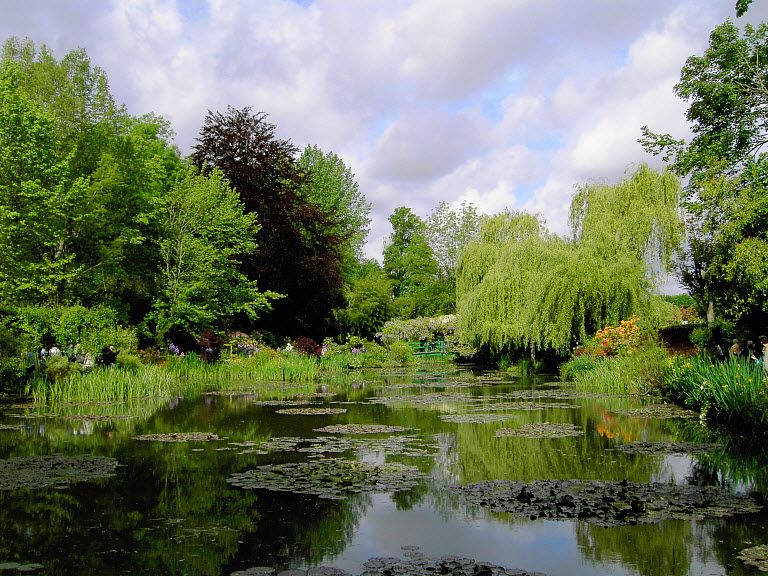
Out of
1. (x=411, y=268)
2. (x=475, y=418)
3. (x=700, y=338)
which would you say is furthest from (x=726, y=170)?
(x=411, y=268)

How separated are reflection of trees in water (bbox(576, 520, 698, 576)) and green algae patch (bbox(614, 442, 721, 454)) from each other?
3298 millimetres

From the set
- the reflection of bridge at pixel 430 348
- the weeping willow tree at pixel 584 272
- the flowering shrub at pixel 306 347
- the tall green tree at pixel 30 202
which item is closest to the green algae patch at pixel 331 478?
the tall green tree at pixel 30 202

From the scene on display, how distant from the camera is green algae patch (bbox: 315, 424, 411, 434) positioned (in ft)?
34.0

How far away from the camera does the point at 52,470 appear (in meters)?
7.43

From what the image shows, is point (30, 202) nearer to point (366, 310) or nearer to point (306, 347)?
point (306, 347)

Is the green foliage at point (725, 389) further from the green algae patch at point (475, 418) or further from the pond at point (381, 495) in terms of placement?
the green algae patch at point (475, 418)

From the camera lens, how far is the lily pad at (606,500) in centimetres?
554

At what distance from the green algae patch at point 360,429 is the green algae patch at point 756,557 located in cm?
627

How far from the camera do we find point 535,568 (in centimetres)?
448

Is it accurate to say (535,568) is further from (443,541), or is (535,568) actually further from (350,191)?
(350,191)

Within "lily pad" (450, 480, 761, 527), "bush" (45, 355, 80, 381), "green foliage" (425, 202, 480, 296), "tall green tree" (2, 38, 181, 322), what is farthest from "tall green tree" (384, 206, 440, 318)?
"lily pad" (450, 480, 761, 527)

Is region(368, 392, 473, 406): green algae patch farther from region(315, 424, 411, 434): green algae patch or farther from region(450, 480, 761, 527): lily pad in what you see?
region(450, 480, 761, 527): lily pad

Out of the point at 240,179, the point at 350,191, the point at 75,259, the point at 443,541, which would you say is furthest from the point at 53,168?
the point at 350,191

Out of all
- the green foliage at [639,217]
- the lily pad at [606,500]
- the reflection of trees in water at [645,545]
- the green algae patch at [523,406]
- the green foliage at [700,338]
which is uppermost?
the green foliage at [639,217]
